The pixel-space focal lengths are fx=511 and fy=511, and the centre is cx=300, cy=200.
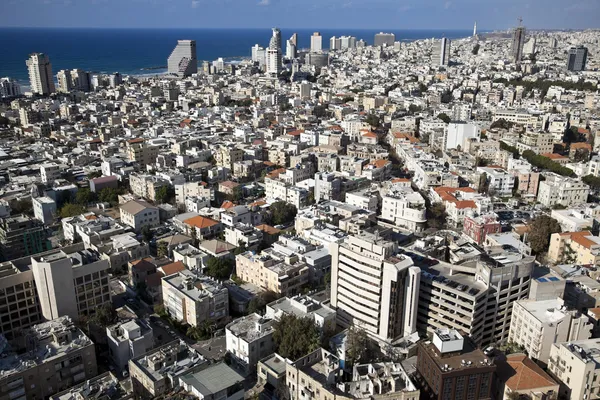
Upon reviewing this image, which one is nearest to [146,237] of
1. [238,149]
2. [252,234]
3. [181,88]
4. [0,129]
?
[252,234]

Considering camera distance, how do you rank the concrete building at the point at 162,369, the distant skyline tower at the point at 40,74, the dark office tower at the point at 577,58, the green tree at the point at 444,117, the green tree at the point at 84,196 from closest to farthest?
the concrete building at the point at 162,369, the green tree at the point at 84,196, the green tree at the point at 444,117, the distant skyline tower at the point at 40,74, the dark office tower at the point at 577,58

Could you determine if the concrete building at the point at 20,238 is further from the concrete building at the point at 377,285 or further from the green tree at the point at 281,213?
the concrete building at the point at 377,285

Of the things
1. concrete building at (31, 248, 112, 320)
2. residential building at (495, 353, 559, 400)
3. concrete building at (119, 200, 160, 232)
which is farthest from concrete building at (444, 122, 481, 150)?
concrete building at (31, 248, 112, 320)

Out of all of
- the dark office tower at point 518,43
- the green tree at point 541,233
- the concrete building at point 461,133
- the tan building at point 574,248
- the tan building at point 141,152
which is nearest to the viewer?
the tan building at point 574,248

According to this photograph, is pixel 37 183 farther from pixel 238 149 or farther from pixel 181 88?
pixel 181 88

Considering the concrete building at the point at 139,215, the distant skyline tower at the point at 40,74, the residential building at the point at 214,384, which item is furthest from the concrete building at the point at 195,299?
the distant skyline tower at the point at 40,74

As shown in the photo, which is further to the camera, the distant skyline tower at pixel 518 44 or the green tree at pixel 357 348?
the distant skyline tower at pixel 518 44
